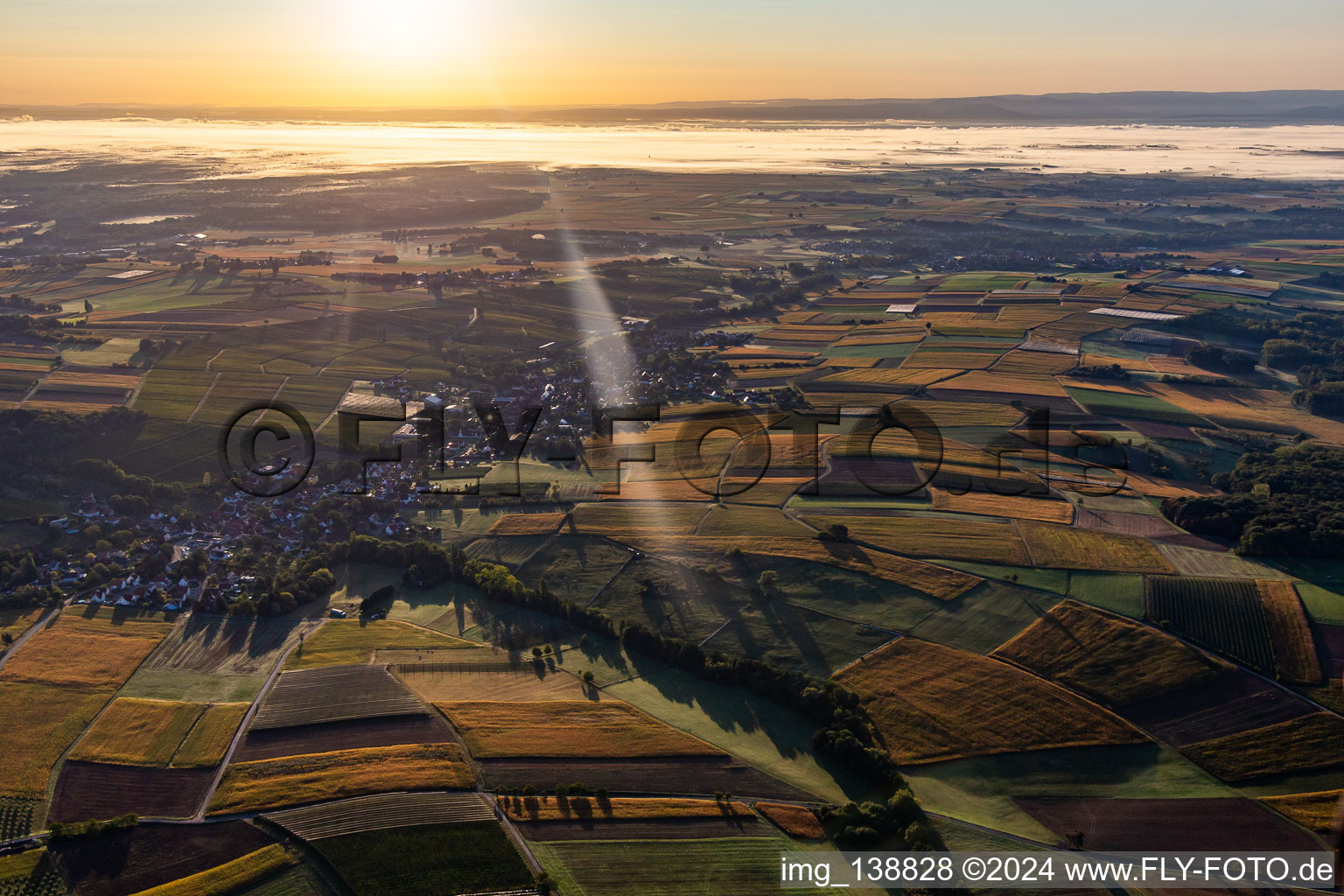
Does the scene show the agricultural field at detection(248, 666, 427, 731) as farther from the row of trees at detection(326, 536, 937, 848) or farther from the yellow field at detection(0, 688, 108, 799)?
the row of trees at detection(326, 536, 937, 848)

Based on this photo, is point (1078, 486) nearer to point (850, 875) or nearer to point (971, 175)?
point (850, 875)

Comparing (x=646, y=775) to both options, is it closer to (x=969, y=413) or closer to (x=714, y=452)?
(x=714, y=452)

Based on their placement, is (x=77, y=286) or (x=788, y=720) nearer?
(x=788, y=720)

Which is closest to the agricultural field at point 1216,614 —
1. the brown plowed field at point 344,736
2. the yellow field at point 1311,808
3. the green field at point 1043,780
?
the yellow field at point 1311,808

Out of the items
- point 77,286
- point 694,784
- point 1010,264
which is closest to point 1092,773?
point 694,784

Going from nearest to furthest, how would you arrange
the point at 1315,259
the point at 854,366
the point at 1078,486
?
1. the point at 1078,486
2. the point at 854,366
3. the point at 1315,259

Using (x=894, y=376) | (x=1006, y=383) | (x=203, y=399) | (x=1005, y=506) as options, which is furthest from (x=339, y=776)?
(x=1006, y=383)
